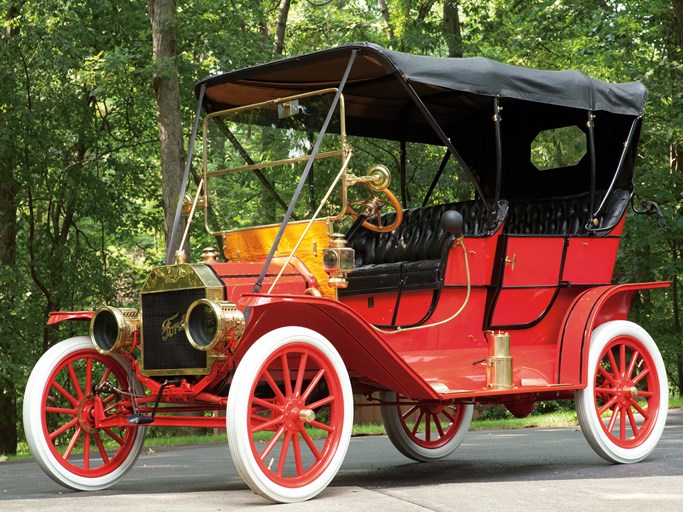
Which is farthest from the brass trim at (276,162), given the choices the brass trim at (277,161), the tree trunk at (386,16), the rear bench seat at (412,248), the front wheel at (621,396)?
the tree trunk at (386,16)

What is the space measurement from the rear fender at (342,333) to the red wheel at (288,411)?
0.64 feet

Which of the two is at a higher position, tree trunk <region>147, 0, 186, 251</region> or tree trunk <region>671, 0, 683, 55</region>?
tree trunk <region>671, 0, 683, 55</region>

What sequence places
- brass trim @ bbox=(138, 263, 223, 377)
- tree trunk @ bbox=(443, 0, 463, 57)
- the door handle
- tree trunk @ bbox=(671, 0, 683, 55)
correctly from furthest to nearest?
tree trunk @ bbox=(443, 0, 463, 57) < tree trunk @ bbox=(671, 0, 683, 55) < the door handle < brass trim @ bbox=(138, 263, 223, 377)

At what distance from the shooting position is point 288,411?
235 inches

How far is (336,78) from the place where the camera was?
7879mm

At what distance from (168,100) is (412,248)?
6417mm

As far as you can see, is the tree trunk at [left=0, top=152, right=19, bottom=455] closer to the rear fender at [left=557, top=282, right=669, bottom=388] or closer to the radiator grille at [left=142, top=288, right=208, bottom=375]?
the radiator grille at [left=142, top=288, right=208, bottom=375]

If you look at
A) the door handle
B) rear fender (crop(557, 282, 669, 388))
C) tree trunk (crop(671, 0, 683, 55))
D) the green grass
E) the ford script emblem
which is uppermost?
tree trunk (crop(671, 0, 683, 55))

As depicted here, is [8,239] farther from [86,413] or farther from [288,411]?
[288,411]

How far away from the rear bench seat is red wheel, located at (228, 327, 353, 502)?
4.54 ft

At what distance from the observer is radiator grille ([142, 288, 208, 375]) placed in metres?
6.25

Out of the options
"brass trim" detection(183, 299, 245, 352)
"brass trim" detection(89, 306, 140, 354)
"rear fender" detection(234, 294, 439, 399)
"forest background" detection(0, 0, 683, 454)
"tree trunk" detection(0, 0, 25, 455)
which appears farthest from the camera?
"tree trunk" detection(0, 0, 25, 455)

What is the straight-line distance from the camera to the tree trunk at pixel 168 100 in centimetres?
1382

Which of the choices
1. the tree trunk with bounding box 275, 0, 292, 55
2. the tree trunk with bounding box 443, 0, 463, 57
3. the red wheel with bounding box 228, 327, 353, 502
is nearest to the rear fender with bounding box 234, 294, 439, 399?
the red wheel with bounding box 228, 327, 353, 502
